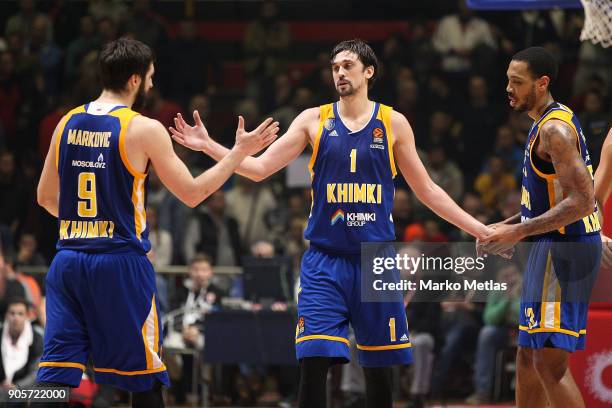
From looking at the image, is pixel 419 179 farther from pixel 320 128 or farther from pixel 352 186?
pixel 320 128

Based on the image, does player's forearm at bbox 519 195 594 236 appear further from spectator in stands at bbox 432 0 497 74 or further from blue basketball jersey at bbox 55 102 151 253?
spectator in stands at bbox 432 0 497 74

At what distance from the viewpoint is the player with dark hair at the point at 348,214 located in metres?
7.11

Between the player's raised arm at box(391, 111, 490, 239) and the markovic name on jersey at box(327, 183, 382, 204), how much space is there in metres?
0.30

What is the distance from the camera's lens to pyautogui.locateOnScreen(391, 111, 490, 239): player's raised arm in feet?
24.3

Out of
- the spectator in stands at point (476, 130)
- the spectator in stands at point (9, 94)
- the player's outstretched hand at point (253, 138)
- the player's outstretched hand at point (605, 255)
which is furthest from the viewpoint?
the spectator in stands at point (9, 94)

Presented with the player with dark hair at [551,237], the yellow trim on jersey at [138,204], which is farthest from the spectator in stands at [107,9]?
the yellow trim on jersey at [138,204]

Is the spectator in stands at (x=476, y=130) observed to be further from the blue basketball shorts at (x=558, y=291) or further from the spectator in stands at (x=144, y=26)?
the blue basketball shorts at (x=558, y=291)

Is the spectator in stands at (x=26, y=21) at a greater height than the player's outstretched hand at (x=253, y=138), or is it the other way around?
the spectator in stands at (x=26, y=21)

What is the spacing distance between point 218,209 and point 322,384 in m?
7.18

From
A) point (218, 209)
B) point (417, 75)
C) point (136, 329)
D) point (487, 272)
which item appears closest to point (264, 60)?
point (417, 75)

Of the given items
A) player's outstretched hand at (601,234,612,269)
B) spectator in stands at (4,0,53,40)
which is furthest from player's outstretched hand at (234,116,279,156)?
spectator in stands at (4,0,53,40)

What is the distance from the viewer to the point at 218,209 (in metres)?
14.0

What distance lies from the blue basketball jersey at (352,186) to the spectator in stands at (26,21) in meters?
10.5

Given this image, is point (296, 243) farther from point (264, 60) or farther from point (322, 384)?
point (322, 384)
